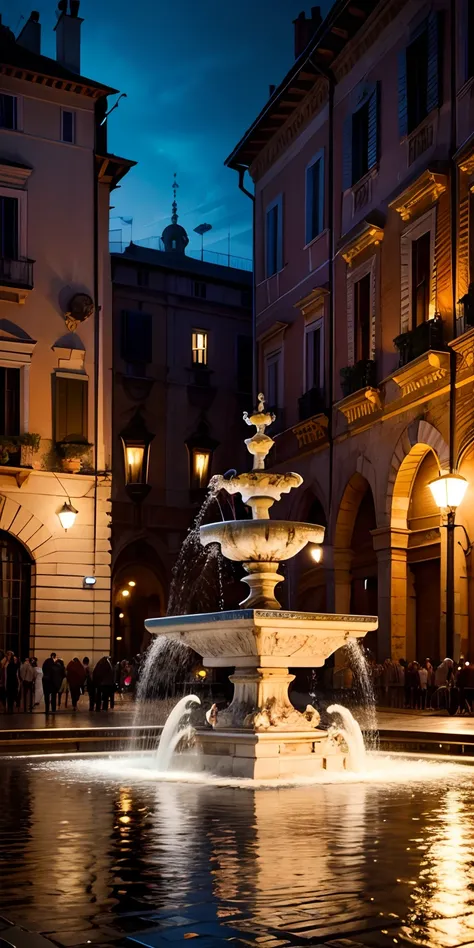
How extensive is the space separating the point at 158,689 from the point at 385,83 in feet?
55.0

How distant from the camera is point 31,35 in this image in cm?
3634

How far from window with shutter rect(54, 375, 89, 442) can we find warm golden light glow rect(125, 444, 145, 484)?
12.4m

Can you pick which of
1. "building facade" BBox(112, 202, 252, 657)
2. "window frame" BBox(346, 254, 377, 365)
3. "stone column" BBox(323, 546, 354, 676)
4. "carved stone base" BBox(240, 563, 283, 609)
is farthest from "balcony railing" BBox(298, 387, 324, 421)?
"carved stone base" BBox(240, 563, 283, 609)

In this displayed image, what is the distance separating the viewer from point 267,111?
37.5 meters

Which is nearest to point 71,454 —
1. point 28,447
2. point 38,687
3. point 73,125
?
point 28,447

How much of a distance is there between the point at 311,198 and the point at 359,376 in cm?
739

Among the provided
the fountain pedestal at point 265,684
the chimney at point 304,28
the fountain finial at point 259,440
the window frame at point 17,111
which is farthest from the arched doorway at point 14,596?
the chimney at point 304,28

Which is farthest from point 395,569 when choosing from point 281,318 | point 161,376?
point 161,376

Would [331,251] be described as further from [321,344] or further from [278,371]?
[278,371]

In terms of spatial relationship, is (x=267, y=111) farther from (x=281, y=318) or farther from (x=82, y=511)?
(x=82, y=511)

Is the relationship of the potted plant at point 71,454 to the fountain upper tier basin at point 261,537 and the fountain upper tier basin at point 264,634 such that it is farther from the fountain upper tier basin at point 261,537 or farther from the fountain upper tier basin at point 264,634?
the fountain upper tier basin at point 264,634

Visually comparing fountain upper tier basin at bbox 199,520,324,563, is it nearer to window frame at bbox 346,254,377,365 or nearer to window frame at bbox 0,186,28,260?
window frame at bbox 346,254,377,365

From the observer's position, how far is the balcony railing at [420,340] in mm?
25906

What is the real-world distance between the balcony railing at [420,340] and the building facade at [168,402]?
721 inches
